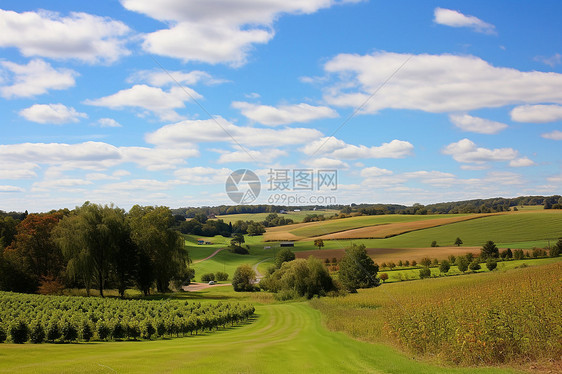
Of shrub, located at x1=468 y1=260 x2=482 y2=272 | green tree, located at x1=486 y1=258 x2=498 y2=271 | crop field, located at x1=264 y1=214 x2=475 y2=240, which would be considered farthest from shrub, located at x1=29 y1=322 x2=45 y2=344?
crop field, located at x1=264 y1=214 x2=475 y2=240

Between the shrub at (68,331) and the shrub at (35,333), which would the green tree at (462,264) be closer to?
the shrub at (68,331)

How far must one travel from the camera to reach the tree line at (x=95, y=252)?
166ft

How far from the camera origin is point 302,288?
50.1 metres

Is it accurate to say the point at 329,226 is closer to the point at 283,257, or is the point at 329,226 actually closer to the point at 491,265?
the point at 283,257

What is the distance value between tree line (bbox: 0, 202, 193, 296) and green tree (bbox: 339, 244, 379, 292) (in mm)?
21440

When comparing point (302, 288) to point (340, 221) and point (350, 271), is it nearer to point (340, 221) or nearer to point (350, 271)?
point (350, 271)

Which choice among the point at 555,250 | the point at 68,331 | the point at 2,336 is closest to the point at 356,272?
the point at 555,250

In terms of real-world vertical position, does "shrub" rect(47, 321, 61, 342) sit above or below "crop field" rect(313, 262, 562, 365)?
below

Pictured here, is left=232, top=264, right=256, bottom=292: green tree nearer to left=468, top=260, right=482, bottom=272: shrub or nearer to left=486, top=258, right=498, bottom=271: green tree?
left=468, top=260, right=482, bottom=272: shrub

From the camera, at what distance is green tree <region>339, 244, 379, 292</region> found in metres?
55.2

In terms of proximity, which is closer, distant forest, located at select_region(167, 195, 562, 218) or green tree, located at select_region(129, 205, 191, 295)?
green tree, located at select_region(129, 205, 191, 295)

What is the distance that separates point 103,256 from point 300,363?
42536mm

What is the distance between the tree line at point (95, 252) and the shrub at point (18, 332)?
28.5 metres

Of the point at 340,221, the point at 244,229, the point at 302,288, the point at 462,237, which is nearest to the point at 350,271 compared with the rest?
the point at 302,288
